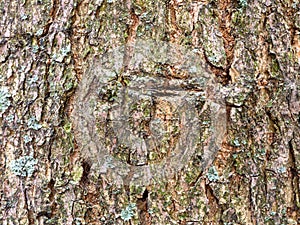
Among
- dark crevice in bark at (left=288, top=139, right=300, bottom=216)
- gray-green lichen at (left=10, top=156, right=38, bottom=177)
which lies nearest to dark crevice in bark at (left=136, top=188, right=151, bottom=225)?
gray-green lichen at (left=10, top=156, right=38, bottom=177)

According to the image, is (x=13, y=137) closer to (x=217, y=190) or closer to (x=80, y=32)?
(x=80, y=32)

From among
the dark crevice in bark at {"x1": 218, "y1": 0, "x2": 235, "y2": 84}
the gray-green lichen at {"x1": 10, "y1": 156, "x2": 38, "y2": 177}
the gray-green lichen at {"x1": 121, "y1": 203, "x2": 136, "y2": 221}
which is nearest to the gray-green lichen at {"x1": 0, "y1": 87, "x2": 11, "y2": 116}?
the gray-green lichen at {"x1": 10, "y1": 156, "x2": 38, "y2": 177}

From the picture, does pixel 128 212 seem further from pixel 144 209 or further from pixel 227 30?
pixel 227 30

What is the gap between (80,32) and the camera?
1300mm

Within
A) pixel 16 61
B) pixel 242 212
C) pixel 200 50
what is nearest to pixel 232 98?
pixel 200 50

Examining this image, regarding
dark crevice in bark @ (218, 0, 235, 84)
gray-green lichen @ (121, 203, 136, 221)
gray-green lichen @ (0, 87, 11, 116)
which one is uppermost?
dark crevice in bark @ (218, 0, 235, 84)

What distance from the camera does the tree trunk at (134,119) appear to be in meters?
1.28

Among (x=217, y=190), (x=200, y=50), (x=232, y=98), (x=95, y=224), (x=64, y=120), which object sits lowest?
(x=95, y=224)

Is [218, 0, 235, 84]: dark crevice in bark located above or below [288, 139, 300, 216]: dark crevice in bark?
above

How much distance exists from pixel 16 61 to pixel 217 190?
658 mm

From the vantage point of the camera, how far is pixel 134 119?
128 cm

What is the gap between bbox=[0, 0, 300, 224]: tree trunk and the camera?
1.28 m

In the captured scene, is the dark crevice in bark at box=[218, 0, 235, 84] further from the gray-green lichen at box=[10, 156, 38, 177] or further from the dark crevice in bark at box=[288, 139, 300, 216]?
the gray-green lichen at box=[10, 156, 38, 177]

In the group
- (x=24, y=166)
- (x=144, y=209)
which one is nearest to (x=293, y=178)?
(x=144, y=209)
